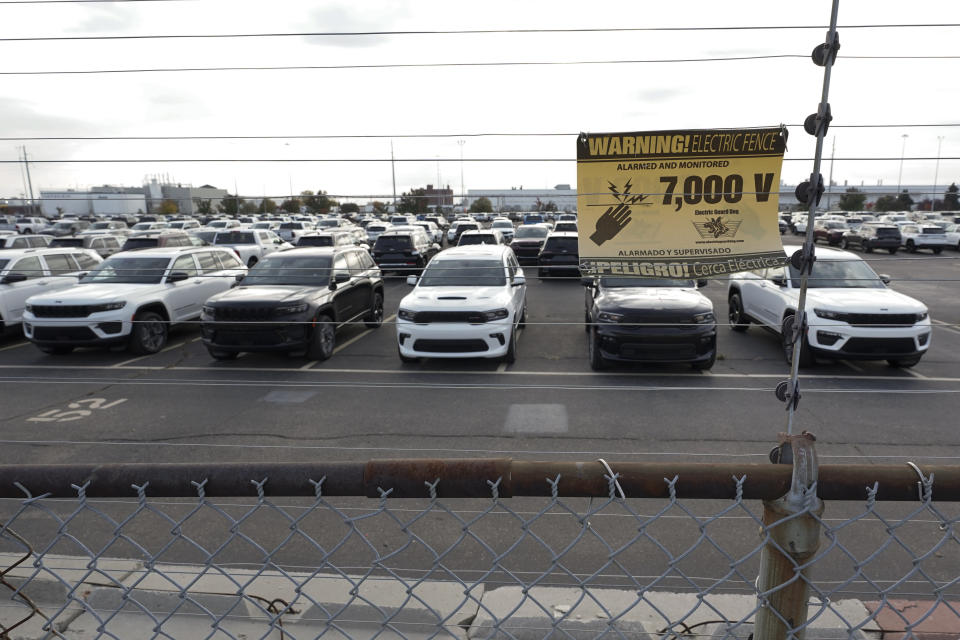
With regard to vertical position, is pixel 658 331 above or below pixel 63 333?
above

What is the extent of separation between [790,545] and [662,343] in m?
7.25

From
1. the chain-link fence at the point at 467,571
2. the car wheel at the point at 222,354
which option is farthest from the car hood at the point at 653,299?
the car wheel at the point at 222,354

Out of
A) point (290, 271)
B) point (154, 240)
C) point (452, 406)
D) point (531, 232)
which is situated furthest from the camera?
point (531, 232)

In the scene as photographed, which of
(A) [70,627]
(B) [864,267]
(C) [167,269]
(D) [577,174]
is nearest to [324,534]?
(A) [70,627]

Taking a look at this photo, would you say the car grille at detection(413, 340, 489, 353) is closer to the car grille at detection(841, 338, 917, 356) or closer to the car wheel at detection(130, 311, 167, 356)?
the car wheel at detection(130, 311, 167, 356)

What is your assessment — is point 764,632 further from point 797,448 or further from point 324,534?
point 324,534

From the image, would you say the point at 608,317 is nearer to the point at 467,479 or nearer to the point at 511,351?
the point at 511,351

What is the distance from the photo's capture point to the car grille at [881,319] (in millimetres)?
8820

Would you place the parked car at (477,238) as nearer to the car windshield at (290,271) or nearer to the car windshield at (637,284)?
the car windshield at (290,271)

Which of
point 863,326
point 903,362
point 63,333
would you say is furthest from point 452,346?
point 903,362

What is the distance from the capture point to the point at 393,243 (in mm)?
20719

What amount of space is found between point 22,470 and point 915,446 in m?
7.49

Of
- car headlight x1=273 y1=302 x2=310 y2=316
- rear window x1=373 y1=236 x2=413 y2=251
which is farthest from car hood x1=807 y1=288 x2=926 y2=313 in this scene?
rear window x1=373 y1=236 x2=413 y2=251

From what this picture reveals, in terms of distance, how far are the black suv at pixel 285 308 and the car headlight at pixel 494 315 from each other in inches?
70.0
